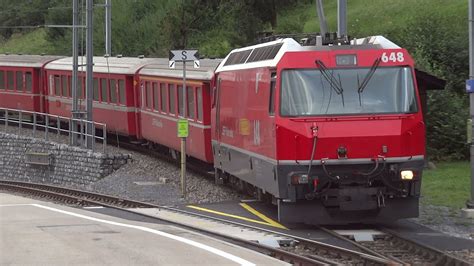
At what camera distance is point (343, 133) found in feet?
42.3

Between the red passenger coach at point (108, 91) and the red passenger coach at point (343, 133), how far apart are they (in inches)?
640

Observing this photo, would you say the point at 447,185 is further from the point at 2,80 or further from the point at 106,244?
the point at 2,80

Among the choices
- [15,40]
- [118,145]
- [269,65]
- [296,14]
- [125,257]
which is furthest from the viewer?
[15,40]

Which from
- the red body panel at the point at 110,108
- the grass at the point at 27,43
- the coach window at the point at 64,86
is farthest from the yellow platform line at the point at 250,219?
the grass at the point at 27,43

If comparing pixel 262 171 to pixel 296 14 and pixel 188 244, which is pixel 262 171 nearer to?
pixel 188 244

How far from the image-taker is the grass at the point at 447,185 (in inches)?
702

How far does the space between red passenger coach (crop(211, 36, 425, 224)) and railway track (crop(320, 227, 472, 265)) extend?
21.2 inches

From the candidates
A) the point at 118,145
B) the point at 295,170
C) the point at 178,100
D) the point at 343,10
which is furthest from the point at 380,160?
the point at 118,145

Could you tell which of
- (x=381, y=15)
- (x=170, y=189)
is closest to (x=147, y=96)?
(x=170, y=189)

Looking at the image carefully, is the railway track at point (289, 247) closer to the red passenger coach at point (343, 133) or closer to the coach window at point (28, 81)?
the red passenger coach at point (343, 133)

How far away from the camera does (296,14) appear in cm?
4978

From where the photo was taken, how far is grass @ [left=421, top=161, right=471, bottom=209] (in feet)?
58.5

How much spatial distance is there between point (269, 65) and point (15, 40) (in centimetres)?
9093

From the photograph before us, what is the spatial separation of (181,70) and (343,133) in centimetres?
1079
